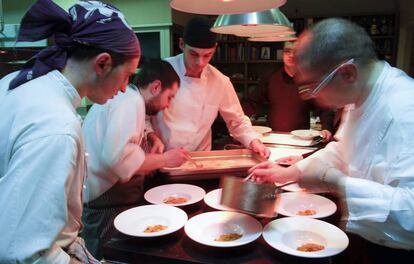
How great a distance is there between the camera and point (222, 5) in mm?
1385

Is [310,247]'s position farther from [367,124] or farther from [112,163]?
[112,163]

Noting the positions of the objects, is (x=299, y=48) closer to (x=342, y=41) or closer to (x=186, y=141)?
(x=342, y=41)

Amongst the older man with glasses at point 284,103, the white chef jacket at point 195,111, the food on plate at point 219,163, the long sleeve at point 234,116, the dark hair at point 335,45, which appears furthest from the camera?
the older man with glasses at point 284,103

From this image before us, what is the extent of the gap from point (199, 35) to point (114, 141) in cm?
96

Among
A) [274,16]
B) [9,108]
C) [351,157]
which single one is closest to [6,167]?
[9,108]

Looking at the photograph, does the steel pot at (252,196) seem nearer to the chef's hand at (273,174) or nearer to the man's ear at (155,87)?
the chef's hand at (273,174)

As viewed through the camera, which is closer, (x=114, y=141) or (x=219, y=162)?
(x=114, y=141)

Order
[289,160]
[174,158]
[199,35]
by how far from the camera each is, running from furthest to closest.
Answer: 1. [199,35]
2. [289,160]
3. [174,158]

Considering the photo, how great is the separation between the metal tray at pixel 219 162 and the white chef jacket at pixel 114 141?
25 centimetres

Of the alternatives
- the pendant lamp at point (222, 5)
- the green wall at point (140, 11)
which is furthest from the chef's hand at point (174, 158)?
the green wall at point (140, 11)

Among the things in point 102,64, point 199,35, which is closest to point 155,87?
point 199,35

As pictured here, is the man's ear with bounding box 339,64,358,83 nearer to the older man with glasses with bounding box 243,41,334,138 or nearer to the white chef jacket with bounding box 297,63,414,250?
the white chef jacket with bounding box 297,63,414,250

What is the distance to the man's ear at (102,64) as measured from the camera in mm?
913

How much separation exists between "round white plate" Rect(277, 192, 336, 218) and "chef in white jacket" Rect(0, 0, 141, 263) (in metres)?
0.81
